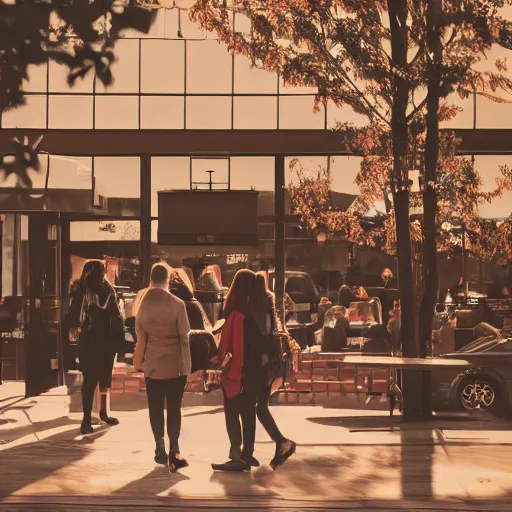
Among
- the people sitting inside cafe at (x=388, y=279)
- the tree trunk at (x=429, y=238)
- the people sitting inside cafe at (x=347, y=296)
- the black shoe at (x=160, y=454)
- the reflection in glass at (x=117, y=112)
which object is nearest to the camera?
the black shoe at (x=160, y=454)

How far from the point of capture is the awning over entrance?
25562mm

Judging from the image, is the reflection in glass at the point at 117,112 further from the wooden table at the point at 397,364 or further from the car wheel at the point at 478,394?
the car wheel at the point at 478,394

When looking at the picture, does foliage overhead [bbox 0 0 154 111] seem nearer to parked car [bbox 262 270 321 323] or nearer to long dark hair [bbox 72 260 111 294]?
parked car [bbox 262 270 321 323]

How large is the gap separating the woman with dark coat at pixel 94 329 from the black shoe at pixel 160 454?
8.32 feet

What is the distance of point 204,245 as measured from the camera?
25391 millimetres

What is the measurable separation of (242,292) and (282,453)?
152 cm

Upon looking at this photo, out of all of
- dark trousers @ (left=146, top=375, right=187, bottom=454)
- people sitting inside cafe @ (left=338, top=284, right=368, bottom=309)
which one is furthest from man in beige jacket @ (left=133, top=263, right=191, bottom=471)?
people sitting inside cafe @ (left=338, top=284, right=368, bottom=309)

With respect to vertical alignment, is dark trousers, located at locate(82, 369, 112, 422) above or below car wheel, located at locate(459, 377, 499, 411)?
above

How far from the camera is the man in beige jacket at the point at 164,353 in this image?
13.0 m

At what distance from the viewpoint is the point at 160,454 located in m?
13.3

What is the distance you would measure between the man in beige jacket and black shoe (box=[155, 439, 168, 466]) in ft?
0.04

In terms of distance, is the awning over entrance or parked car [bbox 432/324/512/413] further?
the awning over entrance

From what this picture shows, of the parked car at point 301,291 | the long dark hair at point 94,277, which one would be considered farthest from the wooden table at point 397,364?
the parked car at point 301,291

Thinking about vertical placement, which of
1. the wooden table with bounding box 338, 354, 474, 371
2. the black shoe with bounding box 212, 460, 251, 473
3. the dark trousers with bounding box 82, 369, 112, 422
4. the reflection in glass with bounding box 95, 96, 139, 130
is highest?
the reflection in glass with bounding box 95, 96, 139, 130
